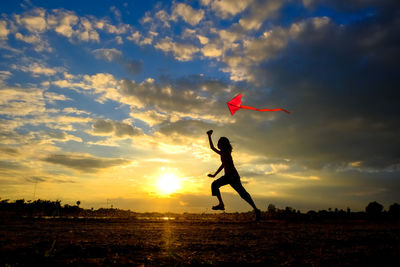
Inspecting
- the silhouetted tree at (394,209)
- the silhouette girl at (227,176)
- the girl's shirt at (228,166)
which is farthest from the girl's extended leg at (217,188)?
the silhouetted tree at (394,209)

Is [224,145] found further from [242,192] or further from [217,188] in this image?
[242,192]

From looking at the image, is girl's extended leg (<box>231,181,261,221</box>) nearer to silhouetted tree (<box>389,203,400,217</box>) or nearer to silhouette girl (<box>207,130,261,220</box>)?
silhouette girl (<box>207,130,261,220</box>)

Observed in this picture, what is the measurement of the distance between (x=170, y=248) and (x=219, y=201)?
4346 millimetres

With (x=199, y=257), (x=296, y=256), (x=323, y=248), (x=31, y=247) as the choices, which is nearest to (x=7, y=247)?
(x=31, y=247)

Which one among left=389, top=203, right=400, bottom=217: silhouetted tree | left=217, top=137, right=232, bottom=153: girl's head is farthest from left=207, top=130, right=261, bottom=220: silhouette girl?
left=389, top=203, right=400, bottom=217: silhouetted tree

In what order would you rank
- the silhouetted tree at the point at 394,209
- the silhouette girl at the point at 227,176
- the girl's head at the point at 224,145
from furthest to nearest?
the silhouetted tree at the point at 394,209
the girl's head at the point at 224,145
the silhouette girl at the point at 227,176

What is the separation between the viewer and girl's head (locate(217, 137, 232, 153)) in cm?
968

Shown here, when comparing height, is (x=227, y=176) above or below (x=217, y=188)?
above

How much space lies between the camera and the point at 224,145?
9.73 meters

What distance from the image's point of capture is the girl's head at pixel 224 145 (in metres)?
9.68

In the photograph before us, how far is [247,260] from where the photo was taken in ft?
14.3

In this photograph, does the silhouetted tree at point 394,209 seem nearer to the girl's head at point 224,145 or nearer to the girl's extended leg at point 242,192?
the girl's extended leg at point 242,192

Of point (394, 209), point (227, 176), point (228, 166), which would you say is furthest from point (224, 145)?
point (394, 209)

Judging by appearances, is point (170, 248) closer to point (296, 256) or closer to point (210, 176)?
point (296, 256)
